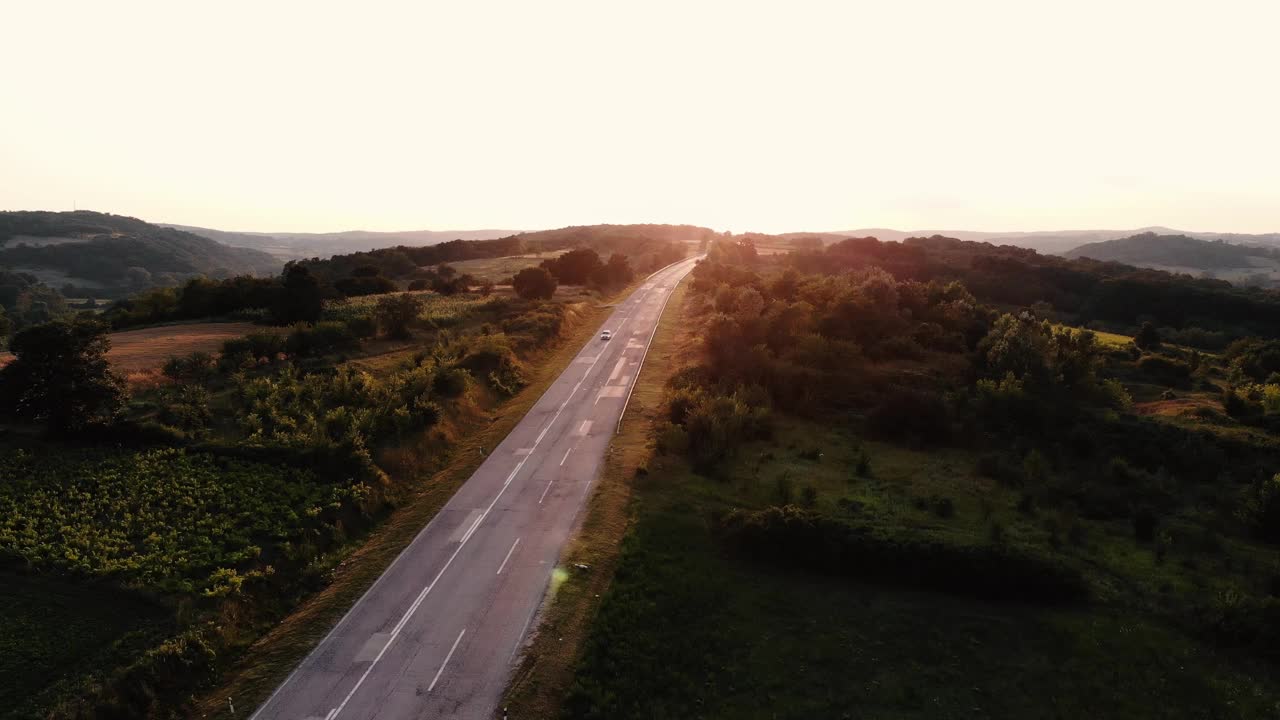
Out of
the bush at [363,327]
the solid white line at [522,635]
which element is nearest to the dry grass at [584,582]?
the solid white line at [522,635]

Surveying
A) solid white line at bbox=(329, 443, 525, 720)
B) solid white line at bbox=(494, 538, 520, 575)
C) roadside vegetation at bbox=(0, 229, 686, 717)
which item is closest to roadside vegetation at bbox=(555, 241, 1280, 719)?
solid white line at bbox=(494, 538, 520, 575)

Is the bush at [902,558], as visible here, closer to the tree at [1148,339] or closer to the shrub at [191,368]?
the shrub at [191,368]

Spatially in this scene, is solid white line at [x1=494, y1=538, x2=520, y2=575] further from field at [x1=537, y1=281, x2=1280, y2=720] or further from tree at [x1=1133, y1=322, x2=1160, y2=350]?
tree at [x1=1133, y1=322, x2=1160, y2=350]

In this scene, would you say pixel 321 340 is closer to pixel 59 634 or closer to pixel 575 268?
pixel 59 634

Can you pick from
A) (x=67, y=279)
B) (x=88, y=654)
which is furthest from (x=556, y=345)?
(x=67, y=279)

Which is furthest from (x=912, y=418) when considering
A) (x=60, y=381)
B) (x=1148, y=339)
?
(x=60, y=381)

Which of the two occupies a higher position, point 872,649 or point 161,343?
point 161,343

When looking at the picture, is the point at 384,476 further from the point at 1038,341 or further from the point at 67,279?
the point at 67,279
